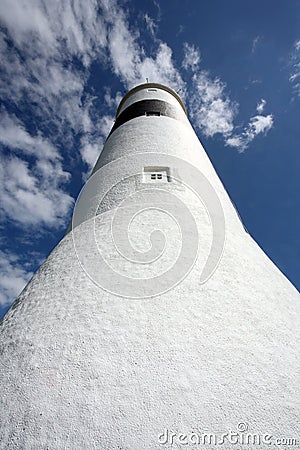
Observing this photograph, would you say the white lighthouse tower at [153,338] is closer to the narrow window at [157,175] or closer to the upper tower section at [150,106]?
the narrow window at [157,175]

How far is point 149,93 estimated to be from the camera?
7.84 m

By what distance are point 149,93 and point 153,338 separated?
25.7 ft

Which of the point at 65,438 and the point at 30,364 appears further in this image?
the point at 30,364

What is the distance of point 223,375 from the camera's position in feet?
5.82

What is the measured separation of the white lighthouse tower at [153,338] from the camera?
4.97ft

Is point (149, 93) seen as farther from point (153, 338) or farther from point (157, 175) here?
point (153, 338)

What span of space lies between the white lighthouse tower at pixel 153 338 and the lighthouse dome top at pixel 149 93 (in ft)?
17.9

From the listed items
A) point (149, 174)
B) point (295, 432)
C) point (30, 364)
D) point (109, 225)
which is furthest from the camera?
point (149, 174)

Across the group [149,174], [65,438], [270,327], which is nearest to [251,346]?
[270,327]

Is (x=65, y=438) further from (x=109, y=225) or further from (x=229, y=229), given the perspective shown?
(x=229, y=229)

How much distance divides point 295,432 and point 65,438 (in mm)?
1450

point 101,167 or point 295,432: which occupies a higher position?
point 101,167

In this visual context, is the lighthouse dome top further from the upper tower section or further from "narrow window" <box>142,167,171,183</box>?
"narrow window" <box>142,167,171,183</box>

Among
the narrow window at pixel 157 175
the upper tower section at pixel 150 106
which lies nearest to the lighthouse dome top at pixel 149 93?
the upper tower section at pixel 150 106
